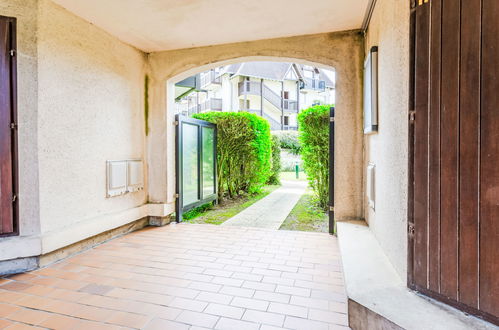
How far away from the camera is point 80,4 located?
3.14 metres

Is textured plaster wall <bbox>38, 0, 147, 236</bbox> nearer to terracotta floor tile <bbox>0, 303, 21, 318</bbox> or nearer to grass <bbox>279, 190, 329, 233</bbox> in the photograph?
terracotta floor tile <bbox>0, 303, 21, 318</bbox>

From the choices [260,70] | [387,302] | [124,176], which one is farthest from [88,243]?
[260,70]

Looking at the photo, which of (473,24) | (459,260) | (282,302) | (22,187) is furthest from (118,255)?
(473,24)

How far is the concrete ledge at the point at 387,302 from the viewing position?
1447 millimetres

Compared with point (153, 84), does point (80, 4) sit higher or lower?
higher

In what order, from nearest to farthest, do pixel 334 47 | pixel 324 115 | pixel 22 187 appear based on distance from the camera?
1. pixel 22 187
2. pixel 334 47
3. pixel 324 115

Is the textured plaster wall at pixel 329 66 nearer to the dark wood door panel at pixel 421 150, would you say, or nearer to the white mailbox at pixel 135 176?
the white mailbox at pixel 135 176

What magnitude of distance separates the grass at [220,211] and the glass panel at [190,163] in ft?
1.11

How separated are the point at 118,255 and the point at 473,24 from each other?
3547mm

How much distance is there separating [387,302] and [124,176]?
3.59 meters

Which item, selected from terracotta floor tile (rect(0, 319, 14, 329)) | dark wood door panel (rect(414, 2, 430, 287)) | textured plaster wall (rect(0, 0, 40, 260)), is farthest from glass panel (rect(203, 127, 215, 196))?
dark wood door panel (rect(414, 2, 430, 287))

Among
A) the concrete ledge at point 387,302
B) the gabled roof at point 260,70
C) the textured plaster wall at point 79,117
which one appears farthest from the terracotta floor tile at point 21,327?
the gabled roof at point 260,70

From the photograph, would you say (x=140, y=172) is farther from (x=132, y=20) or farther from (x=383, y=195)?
(x=383, y=195)

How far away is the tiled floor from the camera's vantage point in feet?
6.61
